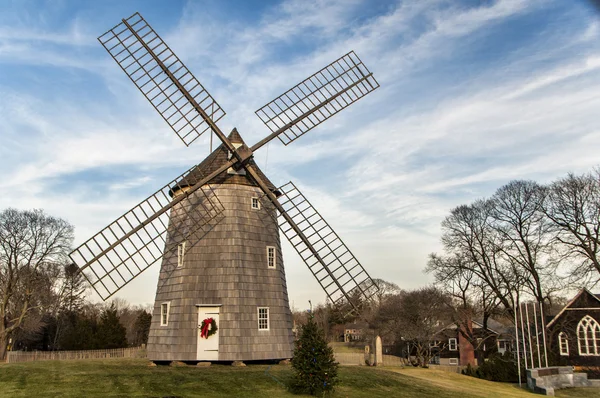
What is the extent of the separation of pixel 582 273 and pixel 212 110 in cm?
2442

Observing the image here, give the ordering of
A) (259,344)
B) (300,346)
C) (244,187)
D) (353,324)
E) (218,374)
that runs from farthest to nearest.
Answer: (353,324) < (244,187) < (259,344) < (218,374) < (300,346)

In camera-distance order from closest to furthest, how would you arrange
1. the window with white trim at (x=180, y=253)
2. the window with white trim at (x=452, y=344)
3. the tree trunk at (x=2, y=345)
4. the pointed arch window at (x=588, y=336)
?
1. the window with white trim at (x=180, y=253)
2. the pointed arch window at (x=588, y=336)
3. the tree trunk at (x=2, y=345)
4. the window with white trim at (x=452, y=344)

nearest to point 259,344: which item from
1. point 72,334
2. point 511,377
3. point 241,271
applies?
point 241,271

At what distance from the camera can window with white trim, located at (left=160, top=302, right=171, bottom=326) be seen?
65.4ft

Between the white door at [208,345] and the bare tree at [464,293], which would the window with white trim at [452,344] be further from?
the white door at [208,345]

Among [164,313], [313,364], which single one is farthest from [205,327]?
[313,364]

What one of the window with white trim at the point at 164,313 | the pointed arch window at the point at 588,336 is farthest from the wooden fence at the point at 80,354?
the pointed arch window at the point at 588,336

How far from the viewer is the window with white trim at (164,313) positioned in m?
19.9

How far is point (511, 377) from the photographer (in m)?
28.8

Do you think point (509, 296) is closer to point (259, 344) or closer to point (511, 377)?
point (511, 377)

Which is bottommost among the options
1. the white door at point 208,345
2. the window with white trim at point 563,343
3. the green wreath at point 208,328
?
the window with white trim at point 563,343

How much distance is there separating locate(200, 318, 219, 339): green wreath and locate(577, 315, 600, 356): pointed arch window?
28.5m

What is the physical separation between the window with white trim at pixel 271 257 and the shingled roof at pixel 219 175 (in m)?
2.75

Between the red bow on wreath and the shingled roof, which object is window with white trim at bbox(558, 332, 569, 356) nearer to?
the shingled roof
